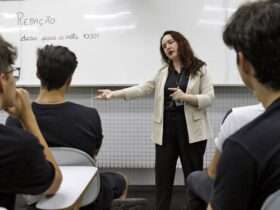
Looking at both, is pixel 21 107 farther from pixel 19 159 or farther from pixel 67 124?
pixel 67 124

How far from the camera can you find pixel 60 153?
1516 millimetres

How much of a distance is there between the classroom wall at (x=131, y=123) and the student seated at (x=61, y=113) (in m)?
1.67

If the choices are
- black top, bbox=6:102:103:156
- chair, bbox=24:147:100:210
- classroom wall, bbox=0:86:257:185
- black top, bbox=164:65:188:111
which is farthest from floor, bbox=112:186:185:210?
chair, bbox=24:147:100:210

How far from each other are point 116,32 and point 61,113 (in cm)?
183

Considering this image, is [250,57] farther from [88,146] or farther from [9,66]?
[88,146]

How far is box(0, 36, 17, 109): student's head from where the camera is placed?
1.04m

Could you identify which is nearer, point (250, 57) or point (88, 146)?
point (250, 57)

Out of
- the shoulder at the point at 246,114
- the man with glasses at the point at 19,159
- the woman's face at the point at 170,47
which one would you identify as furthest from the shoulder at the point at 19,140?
the woman's face at the point at 170,47

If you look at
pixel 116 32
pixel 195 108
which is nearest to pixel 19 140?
pixel 195 108

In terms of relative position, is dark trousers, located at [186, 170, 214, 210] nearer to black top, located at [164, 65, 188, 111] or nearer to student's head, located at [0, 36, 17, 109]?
student's head, located at [0, 36, 17, 109]

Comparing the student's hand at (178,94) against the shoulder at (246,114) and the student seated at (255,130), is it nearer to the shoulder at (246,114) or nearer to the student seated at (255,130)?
the shoulder at (246,114)

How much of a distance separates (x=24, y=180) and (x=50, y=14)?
271 cm

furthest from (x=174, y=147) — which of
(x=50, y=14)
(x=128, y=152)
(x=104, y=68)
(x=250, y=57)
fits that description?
(x=250, y=57)

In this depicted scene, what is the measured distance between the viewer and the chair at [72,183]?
1138mm
